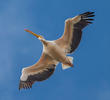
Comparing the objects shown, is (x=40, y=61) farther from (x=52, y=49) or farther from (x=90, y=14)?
(x=90, y=14)

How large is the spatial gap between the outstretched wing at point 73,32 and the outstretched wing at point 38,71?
38.8 inches

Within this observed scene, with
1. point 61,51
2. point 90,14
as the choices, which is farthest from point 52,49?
point 90,14

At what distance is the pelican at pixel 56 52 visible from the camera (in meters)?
32.8

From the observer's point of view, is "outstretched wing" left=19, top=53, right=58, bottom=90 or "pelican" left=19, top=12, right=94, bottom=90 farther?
"outstretched wing" left=19, top=53, right=58, bottom=90

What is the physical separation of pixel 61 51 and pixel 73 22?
1543 millimetres

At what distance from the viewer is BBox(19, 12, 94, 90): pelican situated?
3275 cm

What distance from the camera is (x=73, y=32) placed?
108 feet

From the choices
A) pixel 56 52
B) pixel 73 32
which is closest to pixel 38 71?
pixel 56 52

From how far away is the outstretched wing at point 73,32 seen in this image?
32.7 meters

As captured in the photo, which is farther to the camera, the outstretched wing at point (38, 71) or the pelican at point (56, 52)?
the outstretched wing at point (38, 71)

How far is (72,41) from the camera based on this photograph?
33.2 meters

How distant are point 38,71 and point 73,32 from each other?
2667mm

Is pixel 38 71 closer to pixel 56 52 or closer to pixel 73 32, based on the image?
pixel 56 52

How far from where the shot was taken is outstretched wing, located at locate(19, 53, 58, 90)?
109 feet
